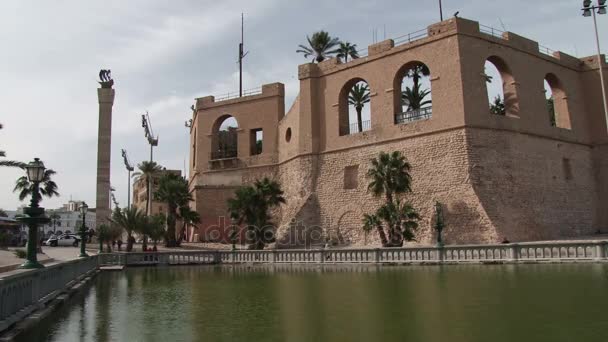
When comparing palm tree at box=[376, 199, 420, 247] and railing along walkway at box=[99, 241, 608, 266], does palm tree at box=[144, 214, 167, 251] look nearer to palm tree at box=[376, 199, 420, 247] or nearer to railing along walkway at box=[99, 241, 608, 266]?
railing along walkway at box=[99, 241, 608, 266]

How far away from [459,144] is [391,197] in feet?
13.9

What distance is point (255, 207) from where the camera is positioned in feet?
93.3

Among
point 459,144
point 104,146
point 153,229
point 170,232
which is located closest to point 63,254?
point 153,229

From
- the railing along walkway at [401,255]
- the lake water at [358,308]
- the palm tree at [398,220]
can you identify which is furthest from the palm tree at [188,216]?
the lake water at [358,308]

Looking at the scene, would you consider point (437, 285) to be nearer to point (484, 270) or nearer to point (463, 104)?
point (484, 270)

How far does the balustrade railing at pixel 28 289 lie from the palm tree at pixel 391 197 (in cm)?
1422

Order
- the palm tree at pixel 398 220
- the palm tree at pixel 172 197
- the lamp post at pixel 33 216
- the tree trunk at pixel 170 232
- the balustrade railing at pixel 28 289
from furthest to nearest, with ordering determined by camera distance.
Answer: the palm tree at pixel 172 197 → the tree trunk at pixel 170 232 → the palm tree at pixel 398 220 → the lamp post at pixel 33 216 → the balustrade railing at pixel 28 289

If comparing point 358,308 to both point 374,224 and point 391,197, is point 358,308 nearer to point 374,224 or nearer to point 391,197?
point 374,224

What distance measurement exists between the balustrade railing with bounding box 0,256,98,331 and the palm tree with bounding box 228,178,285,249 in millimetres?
14529

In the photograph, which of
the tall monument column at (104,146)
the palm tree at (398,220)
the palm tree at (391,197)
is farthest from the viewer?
the tall monument column at (104,146)

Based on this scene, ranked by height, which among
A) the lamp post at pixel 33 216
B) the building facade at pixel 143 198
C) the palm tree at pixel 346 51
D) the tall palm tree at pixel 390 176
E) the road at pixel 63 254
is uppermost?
the palm tree at pixel 346 51

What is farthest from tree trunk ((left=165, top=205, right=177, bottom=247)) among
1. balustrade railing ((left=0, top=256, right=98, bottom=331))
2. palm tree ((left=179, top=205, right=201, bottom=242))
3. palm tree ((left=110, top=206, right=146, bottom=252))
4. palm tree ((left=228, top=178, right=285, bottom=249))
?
balustrade railing ((left=0, top=256, right=98, bottom=331))

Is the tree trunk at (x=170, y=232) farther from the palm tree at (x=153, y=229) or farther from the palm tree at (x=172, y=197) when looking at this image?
the palm tree at (x=153, y=229)

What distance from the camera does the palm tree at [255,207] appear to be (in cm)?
2828
